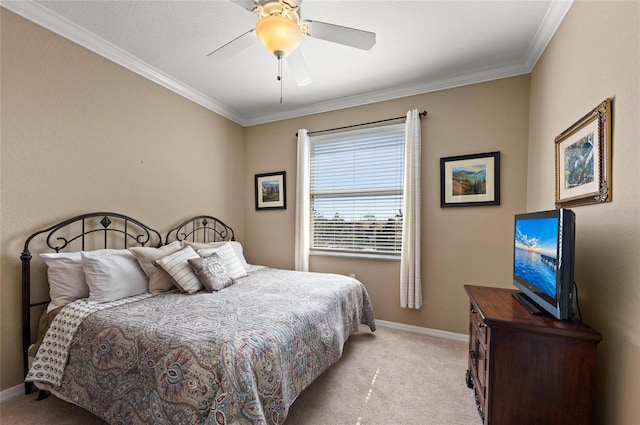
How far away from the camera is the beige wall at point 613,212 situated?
3.95 feet

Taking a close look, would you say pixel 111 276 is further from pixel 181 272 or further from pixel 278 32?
pixel 278 32

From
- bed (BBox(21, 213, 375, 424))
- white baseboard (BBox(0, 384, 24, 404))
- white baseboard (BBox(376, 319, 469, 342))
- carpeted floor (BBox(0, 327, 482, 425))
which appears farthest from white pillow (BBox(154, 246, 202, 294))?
white baseboard (BBox(376, 319, 469, 342))

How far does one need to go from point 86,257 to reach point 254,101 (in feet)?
8.17

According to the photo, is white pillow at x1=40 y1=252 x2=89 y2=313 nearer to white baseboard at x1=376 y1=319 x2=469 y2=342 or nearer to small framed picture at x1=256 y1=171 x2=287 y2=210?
small framed picture at x1=256 y1=171 x2=287 y2=210

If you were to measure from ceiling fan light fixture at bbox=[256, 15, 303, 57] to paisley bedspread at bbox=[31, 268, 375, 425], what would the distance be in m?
1.59

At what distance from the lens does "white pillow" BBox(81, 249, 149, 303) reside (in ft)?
6.46

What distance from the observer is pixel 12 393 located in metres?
1.89

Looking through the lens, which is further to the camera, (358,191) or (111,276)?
(358,191)

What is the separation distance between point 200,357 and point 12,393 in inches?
69.4

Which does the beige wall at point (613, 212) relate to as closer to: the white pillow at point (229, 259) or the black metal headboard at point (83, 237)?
the white pillow at point (229, 259)

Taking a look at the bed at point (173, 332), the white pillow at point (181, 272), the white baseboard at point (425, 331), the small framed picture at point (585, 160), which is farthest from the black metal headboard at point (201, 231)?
the small framed picture at point (585, 160)

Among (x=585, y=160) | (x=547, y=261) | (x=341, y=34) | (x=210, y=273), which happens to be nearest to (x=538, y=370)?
(x=547, y=261)

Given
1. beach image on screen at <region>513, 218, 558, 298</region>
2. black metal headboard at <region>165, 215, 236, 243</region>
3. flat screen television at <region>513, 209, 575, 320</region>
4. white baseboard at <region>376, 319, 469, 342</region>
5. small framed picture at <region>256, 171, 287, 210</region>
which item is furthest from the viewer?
small framed picture at <region>256, 171, 287, 210</region>

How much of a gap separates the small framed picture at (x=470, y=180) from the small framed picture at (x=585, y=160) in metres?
0.77
